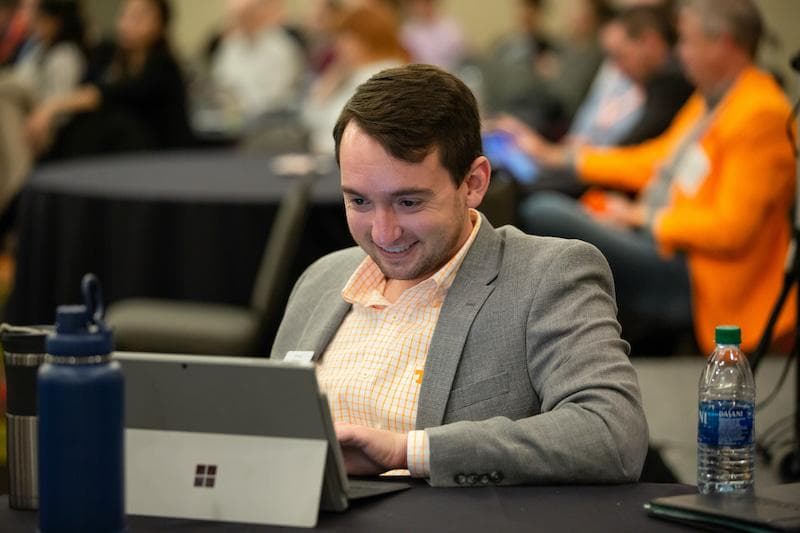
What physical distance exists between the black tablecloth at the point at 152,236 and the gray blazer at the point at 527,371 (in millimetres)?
2589

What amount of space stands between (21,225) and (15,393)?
379 centimetres

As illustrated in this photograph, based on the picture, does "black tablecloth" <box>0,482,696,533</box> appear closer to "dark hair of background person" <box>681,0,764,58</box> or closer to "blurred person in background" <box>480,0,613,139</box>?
"dark hair of background person" <box>681,0,764,58</box>

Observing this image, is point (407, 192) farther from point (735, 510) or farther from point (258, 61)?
point (258, 61)

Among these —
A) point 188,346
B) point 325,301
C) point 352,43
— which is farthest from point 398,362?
point 352,43

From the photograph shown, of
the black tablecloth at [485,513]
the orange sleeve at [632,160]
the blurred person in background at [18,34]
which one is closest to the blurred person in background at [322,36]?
the blurred person in background at [18,34]

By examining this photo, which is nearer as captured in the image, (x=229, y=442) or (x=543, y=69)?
(x=229, y=442)

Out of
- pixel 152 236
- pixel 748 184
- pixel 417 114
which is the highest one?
pixel 417 114

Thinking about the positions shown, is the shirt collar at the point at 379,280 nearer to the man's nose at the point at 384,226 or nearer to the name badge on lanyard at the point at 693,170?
the man's nose at the point at 384,226

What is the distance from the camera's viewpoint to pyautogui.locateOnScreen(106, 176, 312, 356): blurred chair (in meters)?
4.04

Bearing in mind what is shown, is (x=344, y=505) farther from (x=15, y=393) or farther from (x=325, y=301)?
(x=325, y=301)

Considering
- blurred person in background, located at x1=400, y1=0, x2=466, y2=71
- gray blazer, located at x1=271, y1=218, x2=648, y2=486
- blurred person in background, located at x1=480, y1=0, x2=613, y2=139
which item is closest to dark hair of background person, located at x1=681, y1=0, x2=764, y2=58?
gray blazer, located at x1=271, y1=218, x2=648, y2=486

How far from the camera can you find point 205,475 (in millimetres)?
1562

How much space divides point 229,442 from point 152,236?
332 cm

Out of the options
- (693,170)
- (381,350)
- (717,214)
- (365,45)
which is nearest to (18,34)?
(365,45)
